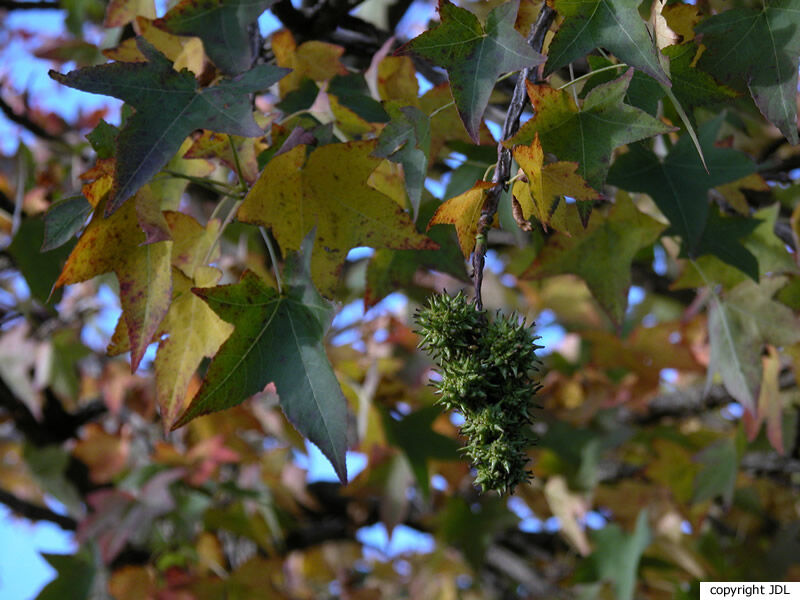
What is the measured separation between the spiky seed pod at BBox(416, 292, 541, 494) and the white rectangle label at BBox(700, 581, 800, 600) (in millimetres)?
1231

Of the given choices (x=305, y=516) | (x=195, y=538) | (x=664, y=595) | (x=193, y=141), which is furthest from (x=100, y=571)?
(x=664, y=595)

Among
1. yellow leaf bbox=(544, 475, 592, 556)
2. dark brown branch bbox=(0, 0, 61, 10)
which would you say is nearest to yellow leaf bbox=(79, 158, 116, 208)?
dark brown branch bbox=(0, 0, 61, 10)

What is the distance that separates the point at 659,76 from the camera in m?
0.82

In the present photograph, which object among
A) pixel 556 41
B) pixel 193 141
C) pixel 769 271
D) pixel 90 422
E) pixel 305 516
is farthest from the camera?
pixel 90 422

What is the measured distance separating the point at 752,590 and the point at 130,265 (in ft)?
5.85

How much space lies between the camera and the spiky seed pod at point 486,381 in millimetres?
741

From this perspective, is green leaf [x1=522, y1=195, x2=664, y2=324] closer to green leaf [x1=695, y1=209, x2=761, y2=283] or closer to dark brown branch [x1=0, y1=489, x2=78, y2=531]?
green leaf [x1=695, y1=209, x2=761, y2=283]

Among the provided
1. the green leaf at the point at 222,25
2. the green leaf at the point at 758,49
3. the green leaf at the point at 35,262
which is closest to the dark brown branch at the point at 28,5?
the green leaf at the point at 35,262

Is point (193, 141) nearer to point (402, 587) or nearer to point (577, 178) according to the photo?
point (577, 178)

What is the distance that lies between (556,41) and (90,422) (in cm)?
280

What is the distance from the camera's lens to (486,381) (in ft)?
2.47

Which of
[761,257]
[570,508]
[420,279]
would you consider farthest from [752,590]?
[420,279]

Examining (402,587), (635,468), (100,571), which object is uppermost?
(100,571)

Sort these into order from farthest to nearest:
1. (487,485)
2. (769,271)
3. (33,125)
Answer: (33,125)
(769,271)
(487,485)
